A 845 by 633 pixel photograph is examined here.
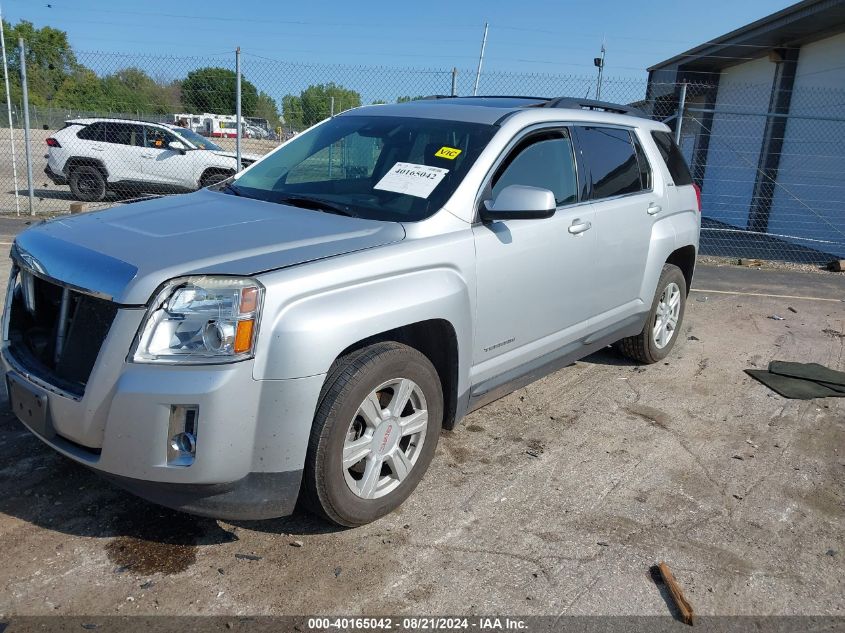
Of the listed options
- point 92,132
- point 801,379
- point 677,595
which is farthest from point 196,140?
point 677,595

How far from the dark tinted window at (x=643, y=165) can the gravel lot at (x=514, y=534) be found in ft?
5.40

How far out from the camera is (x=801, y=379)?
218 inches

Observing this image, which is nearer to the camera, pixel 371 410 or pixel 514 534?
pixel 371 410

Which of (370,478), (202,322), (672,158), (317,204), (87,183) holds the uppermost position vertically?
(672,158)

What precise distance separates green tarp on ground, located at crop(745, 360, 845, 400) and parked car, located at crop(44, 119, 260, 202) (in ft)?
35.9

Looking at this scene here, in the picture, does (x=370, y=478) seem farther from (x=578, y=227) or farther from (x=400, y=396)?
(x=578, y=227)

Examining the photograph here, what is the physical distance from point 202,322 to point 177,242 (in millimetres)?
472

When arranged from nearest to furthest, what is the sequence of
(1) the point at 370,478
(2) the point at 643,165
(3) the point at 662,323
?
(1) the point at 370,478
(2) the point at 643,165
(3) the point at 662,323

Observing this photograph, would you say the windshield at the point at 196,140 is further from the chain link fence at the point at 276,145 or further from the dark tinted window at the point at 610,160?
the dark tinted window at the point at 610,160

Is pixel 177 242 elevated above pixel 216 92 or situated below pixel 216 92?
below

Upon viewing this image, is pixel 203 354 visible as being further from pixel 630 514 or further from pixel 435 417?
pixel 630 514

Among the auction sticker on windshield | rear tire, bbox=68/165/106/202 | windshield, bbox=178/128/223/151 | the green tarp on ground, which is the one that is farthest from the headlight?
rear tire, bbox=68/165/106/202

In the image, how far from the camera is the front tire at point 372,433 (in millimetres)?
2789

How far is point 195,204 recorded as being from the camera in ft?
11.9
